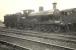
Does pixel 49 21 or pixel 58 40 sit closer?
pixel 58 40

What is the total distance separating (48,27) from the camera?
12.5 m

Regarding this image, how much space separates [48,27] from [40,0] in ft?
19.4

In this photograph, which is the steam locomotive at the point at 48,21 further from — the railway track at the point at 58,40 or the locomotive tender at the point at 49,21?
the railway track at the point at 58,40

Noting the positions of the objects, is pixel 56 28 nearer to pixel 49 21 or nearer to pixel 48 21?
pixel 49 21

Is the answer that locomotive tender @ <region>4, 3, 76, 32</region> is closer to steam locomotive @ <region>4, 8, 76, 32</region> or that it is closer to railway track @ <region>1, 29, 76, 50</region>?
steam locomotive @ <region>4, 8, 76, 32</region>

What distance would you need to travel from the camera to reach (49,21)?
40.7 ft

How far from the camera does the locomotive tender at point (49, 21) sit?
1127cm

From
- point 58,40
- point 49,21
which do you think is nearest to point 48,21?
point 49,21

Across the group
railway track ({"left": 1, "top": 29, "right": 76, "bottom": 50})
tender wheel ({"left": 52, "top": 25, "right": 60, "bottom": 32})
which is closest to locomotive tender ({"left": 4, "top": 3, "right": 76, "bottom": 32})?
tender wheel ({"left": 52, "top": 25, "right": 60, "bottom": 32})

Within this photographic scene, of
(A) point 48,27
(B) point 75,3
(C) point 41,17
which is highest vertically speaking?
(B) point 75,3

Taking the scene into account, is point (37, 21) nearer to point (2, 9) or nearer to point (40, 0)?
point (40, 0)

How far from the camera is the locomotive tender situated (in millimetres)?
11273

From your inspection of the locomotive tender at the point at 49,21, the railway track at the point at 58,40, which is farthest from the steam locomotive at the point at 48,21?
the railway track at the point at 58,40

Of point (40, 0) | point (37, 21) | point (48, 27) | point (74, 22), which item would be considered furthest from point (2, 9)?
point (74, 22)
